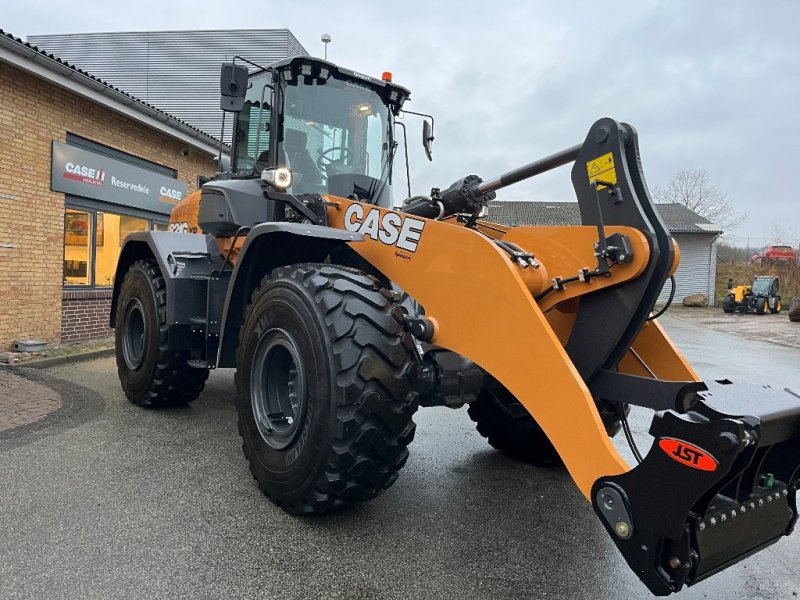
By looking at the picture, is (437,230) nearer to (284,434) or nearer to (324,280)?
(324,280)

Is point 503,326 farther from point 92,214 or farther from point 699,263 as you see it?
point 699,263

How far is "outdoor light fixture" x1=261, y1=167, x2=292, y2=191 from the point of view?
13.5 ft

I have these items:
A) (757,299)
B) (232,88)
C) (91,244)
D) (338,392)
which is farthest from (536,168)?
(757,299)

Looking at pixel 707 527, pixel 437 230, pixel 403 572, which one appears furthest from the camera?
pixel 437 230

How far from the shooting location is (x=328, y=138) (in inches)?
172

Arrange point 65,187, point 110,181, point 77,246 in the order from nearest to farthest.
A: point 65,187 < point 77,246 < point 110,181

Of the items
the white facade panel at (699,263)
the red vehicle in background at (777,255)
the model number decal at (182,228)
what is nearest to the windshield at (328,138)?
the model number decal at (182,228)

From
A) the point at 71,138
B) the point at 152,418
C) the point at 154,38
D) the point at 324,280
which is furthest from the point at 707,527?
the point at 154,38

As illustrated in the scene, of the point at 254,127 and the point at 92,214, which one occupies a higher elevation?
the point at 254,127

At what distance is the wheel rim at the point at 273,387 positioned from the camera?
333cm

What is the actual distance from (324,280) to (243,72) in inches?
76.5

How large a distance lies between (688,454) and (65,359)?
807 cm

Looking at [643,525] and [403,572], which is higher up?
[643,525]

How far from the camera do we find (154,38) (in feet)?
81.4
